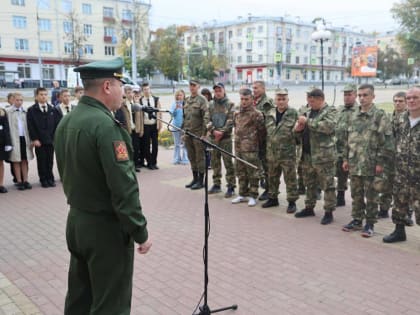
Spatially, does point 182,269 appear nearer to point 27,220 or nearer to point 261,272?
point 261,272

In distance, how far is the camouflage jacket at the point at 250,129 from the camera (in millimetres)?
6805

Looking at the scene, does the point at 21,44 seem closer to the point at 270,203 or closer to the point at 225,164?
the point at 225,164

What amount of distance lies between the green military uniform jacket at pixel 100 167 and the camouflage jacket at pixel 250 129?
4442mm

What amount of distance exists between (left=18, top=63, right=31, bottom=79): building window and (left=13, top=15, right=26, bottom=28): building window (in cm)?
499

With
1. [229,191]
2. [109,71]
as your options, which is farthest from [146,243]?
[229,191]

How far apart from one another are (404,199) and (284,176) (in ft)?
6.25

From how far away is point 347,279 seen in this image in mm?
4223

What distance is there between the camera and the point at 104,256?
8.08ft

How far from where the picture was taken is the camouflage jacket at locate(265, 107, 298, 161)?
6387 millimetres

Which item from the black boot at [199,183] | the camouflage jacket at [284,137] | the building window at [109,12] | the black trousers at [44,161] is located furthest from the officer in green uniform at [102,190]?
the building window at [109,12]

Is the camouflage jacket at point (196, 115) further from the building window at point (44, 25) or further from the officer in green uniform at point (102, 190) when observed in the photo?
the building window at point (44, 25)

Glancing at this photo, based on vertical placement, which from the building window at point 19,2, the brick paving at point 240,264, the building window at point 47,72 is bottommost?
the brick paving at point 240,264

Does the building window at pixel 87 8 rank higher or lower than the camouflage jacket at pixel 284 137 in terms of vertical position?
higher

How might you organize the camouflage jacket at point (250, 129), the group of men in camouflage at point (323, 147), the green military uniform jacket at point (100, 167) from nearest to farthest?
the green military uniform jacket at point (100, 167)
the group of men in camouflage at point (323, 147)
the camouflage jacket at point (250, 129)
